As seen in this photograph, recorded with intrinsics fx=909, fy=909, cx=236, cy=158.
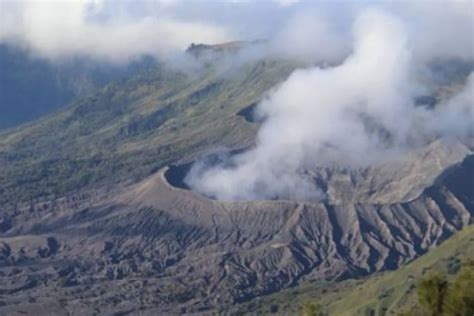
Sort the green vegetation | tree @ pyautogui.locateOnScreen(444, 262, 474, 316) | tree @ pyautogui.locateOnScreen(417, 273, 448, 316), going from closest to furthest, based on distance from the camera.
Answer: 1. tree @ pyautogui.locateOnScreen(444, 262, 474, 316)
2. the green vegetation
3. tree @ pyautogui.locateOnScreen(417, 273, 448, 316)

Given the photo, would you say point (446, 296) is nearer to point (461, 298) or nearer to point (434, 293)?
point (434, 293)

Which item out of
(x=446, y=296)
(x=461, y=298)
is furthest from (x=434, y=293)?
(x=461, y=298)

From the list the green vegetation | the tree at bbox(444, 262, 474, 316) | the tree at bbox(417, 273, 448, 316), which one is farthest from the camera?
the tree at bbox(417, 273, 448, 316)

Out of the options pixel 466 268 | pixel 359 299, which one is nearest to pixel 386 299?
pixel 359 299

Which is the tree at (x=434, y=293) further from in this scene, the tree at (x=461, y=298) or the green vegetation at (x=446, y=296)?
the tree at (x=461, y=298)

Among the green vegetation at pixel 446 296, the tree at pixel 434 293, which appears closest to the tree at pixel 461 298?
the green vegetation at pixel 446 296

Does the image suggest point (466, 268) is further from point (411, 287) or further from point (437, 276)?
point (411, 287)

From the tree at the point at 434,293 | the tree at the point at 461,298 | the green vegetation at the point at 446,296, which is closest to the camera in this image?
the tree at the point at 461,298

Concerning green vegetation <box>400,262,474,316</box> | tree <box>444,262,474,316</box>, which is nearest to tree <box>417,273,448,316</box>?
green vegetation <box>400,262,474,316</box>

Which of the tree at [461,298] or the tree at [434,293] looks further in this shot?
the tree at [434,293]

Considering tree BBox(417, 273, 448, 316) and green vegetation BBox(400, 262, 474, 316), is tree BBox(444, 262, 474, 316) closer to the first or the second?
green vegetation BBox(400, 262, 474, 316)

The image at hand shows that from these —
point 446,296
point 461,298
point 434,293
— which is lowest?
point 461,298
